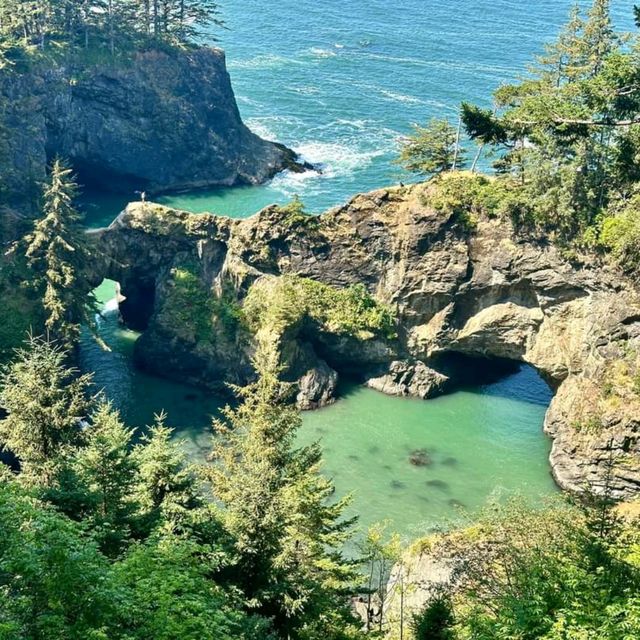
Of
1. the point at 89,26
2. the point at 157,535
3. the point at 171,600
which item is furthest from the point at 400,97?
the point at 171,600

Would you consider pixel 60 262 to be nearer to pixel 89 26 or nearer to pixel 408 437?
pixel 408 437

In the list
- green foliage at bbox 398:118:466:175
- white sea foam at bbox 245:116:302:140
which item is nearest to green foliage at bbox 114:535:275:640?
green foliage at bbox 398:118:466:175

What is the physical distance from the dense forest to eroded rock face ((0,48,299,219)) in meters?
26.5

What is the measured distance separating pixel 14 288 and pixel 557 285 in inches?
1276

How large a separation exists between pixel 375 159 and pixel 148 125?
22585mm

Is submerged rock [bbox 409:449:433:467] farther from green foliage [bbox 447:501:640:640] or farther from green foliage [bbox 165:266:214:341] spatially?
green foliage [bbox 165:266:214:341]

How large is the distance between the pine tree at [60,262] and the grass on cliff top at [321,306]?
34.6 ft

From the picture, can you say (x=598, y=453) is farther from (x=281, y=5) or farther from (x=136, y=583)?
(x=281, y=5)

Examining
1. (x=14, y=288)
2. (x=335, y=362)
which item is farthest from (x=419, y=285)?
(x=14, y=288)

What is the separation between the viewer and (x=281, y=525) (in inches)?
891

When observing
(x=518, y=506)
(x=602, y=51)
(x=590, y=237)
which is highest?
(x=602, y=51)

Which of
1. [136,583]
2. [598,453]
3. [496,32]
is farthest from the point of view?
[496,32]

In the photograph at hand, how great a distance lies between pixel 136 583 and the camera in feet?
51.9

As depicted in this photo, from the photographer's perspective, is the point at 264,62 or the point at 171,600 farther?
the point at 264,62
